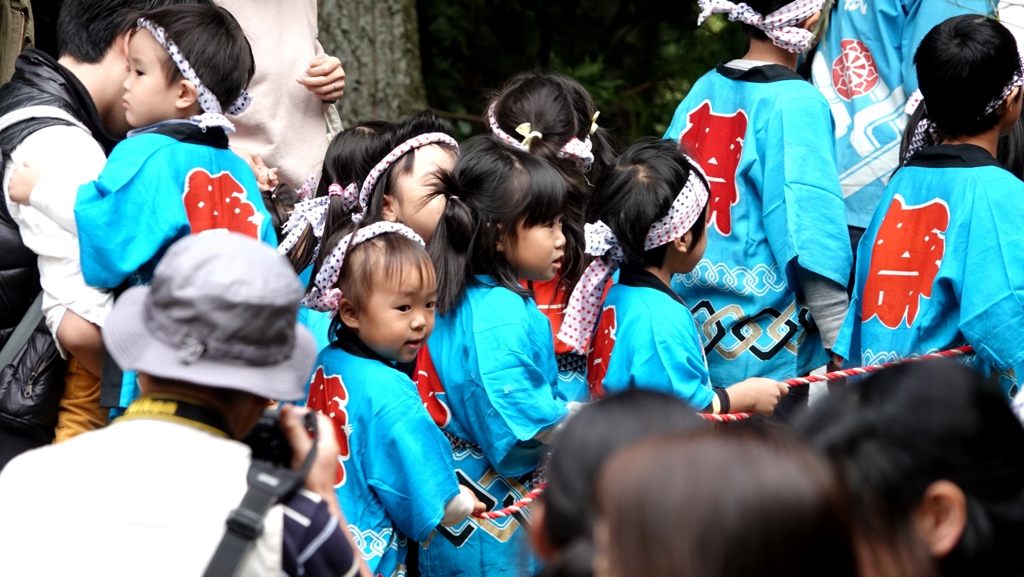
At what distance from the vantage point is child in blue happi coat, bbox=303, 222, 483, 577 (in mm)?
2990

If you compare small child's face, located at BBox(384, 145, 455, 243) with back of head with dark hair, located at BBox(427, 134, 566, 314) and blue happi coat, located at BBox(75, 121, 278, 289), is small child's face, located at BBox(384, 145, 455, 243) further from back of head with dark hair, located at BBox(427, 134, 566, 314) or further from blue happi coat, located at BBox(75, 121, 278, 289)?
blue happi coat, located at BBox(75, 121, 278, 289)

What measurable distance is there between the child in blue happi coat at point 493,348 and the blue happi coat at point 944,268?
41.5 inches

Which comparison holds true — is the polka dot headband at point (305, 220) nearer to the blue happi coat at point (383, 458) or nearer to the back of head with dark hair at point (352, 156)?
the back of head with dark hair at point (352, 156)

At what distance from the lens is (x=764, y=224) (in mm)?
3951

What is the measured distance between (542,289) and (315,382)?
1.18m

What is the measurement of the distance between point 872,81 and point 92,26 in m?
2.74

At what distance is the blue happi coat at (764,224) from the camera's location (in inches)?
151

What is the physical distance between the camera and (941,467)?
1.81 meters

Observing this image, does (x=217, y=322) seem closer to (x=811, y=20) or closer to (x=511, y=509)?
(x=511, y=509)

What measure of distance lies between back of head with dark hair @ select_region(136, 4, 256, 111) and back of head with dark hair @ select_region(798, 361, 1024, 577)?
6.76ft

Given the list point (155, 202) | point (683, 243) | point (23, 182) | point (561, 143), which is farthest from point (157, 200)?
point (561, 143)

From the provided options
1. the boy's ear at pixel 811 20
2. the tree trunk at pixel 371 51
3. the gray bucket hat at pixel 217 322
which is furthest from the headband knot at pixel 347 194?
the gray bucket hat at pixel 217 322

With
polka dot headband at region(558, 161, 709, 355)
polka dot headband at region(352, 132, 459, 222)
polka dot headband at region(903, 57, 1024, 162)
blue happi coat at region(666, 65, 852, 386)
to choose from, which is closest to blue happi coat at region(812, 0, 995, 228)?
polka dot headband at region(903, 57, 1024, 162)

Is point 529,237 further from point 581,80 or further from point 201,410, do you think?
point 581,80
